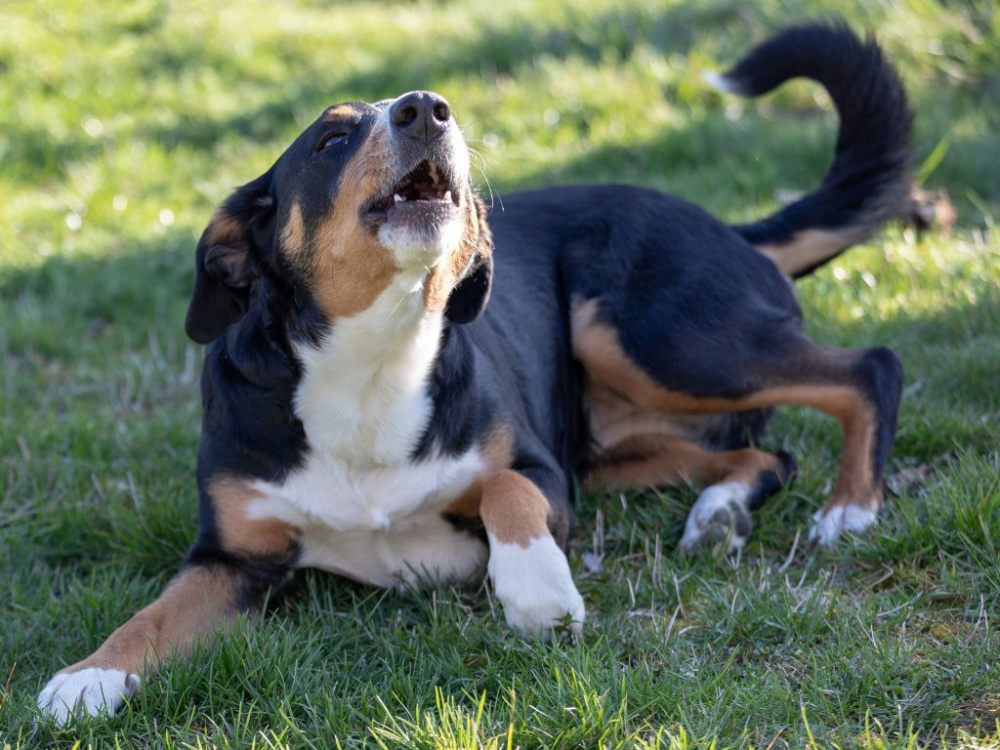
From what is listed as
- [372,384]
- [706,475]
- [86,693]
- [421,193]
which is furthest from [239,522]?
[706,475]

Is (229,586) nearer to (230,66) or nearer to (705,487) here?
(705,487)

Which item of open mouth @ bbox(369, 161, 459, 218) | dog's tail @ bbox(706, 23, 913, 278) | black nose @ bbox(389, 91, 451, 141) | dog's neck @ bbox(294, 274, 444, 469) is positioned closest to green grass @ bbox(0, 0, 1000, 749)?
dog's neck @ bbox(294, 274, 444, 469)

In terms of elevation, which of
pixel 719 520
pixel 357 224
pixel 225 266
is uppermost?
pixel 357 224

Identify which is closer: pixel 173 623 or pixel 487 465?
pixel 173 623

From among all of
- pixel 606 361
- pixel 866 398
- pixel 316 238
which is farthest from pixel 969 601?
pixel 316 238

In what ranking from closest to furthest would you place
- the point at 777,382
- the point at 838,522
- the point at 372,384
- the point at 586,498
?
the point at 372,384 < the point at 838,522 < the point at 777,382 < the point at 586,498

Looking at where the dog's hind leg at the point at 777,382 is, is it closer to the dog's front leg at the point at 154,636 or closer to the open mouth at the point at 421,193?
the open mouth at the point at 421,193

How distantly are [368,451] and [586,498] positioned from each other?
3.22ft

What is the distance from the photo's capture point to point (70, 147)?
760cm

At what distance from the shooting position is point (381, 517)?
3410mm

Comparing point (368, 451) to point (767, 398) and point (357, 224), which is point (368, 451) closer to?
point (357, 224)

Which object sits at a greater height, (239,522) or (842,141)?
(842,141)

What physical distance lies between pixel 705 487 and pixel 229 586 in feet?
5.35

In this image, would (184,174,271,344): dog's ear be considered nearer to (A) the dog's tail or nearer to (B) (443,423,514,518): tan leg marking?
(B) (443,423,514,518): tan leg marking
